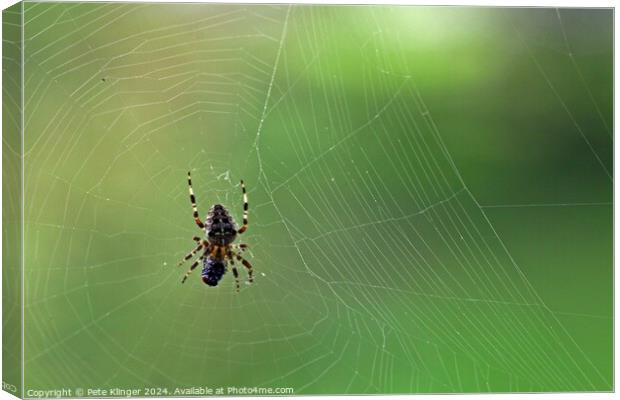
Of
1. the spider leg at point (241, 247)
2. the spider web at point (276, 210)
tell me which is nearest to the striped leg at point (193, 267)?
the spider web at point (276, 210)

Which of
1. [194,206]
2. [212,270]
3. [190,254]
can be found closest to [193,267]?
[190,254]

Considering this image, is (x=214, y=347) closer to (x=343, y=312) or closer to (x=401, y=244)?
(x=343, y=312)

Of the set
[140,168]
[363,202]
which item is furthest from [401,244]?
[140,168]

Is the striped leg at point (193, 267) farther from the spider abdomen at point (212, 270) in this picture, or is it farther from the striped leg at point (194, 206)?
the striped leg at point (194, 206)

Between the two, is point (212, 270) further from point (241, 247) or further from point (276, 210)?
point (276, 210)

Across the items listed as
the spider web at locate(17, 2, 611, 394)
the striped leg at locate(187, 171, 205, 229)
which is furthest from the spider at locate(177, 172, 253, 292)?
the spider web at locate(17, 2, 611, 394)

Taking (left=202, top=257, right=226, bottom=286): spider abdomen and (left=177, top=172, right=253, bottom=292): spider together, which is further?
(left=202, top=257, right=226, bottom=286): spider abdomen

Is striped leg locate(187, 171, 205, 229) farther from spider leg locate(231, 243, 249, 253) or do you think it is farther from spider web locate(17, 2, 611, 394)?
spider leg locate(231, 243, 249, 253)
